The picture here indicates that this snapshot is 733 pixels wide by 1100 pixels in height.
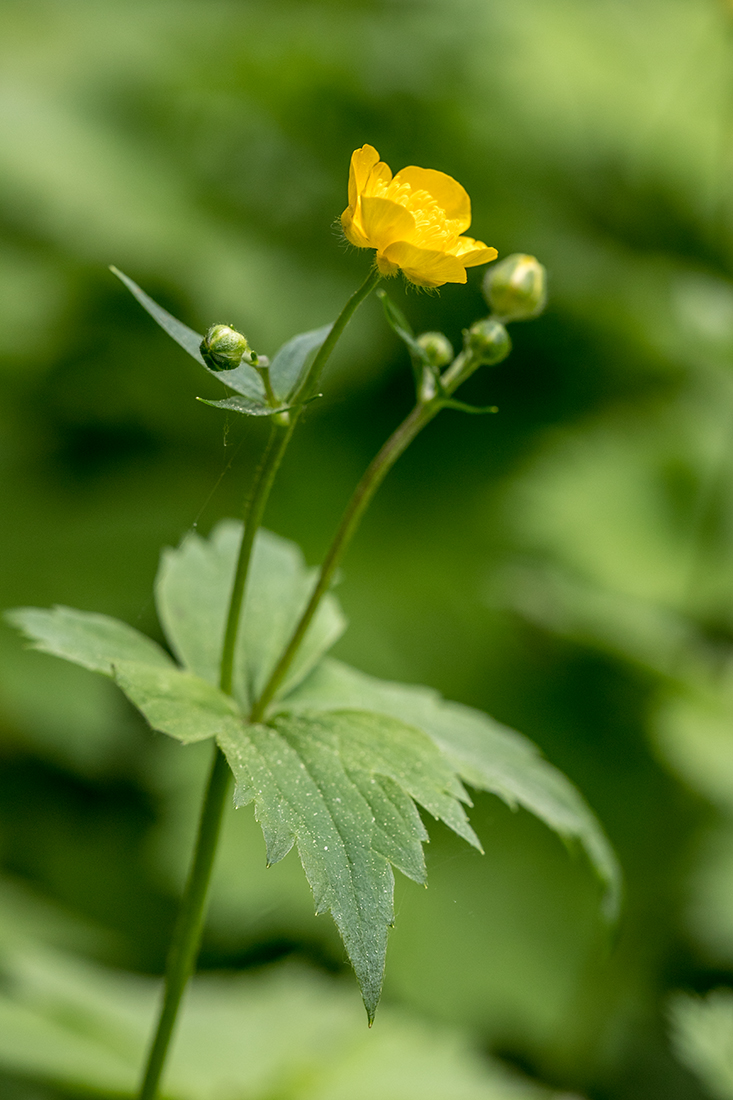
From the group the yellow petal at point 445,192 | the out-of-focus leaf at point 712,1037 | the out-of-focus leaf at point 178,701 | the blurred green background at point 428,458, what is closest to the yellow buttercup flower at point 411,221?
the yellow petal at point 445,192

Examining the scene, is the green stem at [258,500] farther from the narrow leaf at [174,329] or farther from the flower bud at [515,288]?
the flower bud at [515,288]

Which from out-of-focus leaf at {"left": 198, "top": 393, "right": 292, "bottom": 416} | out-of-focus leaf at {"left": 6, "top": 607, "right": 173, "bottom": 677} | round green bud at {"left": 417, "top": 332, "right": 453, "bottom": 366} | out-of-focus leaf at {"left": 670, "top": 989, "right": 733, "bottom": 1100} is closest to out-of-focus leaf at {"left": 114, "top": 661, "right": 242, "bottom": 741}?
out-of-focus leaf at {"left": 6, "top": 607, "right": 173, "bottom": 677}

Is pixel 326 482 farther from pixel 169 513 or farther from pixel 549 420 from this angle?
pixel 549 420

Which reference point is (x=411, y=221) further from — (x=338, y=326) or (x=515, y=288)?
(x=515, y=288)

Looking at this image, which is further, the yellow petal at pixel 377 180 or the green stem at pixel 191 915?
the green stem at pixel 191 915

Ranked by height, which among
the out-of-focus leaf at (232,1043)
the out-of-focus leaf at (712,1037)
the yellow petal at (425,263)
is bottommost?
the out-of-focus leaf at (232,1043)

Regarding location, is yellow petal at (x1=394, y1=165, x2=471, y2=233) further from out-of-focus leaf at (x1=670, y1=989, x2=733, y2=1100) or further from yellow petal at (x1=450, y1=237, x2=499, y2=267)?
out-of-focus leaf at (x1=670, y1=989, x2=733, y2=1100)

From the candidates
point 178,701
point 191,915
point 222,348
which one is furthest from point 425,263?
point 191,915
